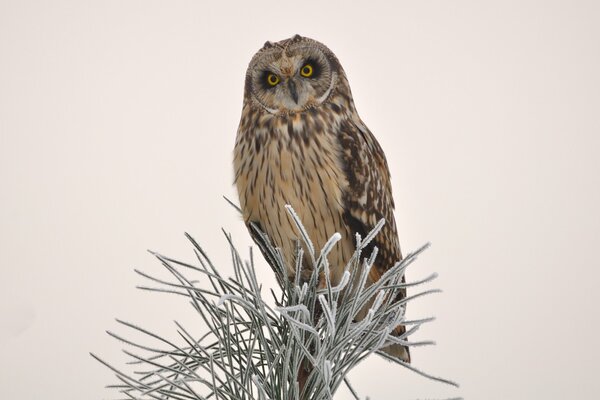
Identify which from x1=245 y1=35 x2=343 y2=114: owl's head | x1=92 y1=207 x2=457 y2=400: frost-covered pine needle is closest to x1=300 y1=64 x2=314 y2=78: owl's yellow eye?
x1=245 y1=35 x2=343 y2=114: owl's head

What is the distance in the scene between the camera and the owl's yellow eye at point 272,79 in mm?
1011

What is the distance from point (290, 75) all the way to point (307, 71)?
0.11 ft

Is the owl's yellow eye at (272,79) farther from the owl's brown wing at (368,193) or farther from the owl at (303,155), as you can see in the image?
the owl's brown wing at (368,193)

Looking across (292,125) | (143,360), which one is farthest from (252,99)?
(143,360)

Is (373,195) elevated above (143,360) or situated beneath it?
elevated above

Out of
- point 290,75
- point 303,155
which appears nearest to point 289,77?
point 290,75

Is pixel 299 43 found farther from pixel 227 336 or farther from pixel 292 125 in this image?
pixel 227 336

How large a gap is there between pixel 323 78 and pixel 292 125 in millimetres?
95

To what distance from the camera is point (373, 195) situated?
3.49 feet

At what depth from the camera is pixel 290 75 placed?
39.4 inches

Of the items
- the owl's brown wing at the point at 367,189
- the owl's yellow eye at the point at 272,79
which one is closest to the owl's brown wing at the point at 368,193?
the owl's brown wing at the point at 367,189

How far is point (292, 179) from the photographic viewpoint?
992mm

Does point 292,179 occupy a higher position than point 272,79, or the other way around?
point 272,79

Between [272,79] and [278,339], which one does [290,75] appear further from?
[278,339]
